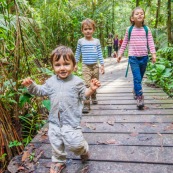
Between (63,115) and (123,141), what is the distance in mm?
979

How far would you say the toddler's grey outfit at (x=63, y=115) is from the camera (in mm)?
2162

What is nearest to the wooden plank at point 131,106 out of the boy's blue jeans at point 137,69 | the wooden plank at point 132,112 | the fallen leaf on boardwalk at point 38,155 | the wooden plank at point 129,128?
the wooden plank at point 132,112

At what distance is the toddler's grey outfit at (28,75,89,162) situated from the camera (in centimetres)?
216

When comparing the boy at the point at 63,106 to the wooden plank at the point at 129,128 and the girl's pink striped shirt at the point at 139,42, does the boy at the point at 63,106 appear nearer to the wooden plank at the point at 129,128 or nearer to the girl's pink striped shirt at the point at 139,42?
the wooden plank at the point at 129,128

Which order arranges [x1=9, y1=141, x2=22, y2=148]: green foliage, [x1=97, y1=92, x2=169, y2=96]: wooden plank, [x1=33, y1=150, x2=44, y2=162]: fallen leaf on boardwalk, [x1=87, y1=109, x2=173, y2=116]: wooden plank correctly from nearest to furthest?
[x1=33, y1=150, x2=44, y2=162]: fallen leaf on boardwalk
[x1=9, y1=141, x2=22, y2=148]: green foliage
[x1=87, y1=109, x2=173, y2=116]: wooden plank
[x1=97, y1=92, x2=169, y2=96]: wooden plank

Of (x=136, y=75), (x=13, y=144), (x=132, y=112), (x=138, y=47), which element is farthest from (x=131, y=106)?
(x=13, y=144)

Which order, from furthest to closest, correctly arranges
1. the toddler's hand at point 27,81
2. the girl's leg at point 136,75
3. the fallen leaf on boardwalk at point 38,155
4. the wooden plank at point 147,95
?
1. the wooden plank at point 147,95
2. the girl's leg at point 136,75
3. the fallen leaf on boardwalk at point 38,155
4. the toddler's hand at point 27,81

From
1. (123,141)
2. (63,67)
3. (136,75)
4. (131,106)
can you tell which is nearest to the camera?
(63,67)

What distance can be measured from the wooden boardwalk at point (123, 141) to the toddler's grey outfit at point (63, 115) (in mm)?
251

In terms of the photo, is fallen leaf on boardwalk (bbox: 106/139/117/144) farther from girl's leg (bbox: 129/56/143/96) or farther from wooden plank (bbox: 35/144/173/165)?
girl's leg (bbox: 129/56/143/96)

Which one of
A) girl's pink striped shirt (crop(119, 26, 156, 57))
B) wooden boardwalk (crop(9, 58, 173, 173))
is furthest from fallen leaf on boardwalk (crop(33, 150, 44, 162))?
girl's pink striped shirt (crop(119, 26, 156, 57))

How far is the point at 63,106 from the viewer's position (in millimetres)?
2199

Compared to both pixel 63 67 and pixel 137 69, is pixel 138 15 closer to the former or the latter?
pixel 137 69

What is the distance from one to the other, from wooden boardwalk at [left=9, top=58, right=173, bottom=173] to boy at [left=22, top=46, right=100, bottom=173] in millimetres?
240
